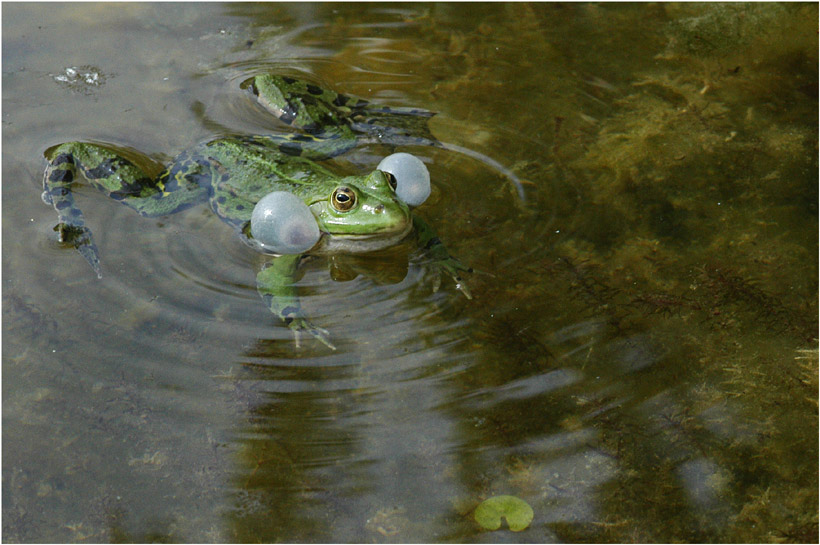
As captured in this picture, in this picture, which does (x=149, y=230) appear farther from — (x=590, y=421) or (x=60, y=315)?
(x=590, y=421)

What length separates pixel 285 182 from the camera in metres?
4.22

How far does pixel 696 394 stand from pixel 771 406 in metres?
0.34

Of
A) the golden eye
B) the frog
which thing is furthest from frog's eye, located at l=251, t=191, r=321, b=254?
the golden eye

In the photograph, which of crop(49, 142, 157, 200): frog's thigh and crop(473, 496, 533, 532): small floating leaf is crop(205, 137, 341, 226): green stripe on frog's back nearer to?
crop(49, 142, 157, 200): frog's thigh

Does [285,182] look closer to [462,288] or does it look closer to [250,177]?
[250,177]

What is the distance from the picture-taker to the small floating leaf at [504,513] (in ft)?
9.46

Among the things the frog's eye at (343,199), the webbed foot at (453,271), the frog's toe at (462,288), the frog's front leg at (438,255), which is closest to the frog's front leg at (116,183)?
the frog's eye at (343,199)

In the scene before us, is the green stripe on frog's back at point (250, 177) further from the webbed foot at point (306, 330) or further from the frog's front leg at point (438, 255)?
the webbed foot at point (306, 330)

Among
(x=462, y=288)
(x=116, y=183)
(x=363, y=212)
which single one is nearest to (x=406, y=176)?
(x=363, y=212)

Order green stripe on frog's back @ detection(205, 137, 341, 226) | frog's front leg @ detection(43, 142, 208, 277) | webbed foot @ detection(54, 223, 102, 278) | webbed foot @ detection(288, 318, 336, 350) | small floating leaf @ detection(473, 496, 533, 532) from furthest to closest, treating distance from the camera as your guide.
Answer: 1. frog's front leg @ detection(43, 142, 208, 277)
2. green stripe on frog's back @ detection(205, 137, 341, 226)
3. webbed foot @ detection(54, 223, 102, 278)
4. webbed foot @ detection(288, 318, 336, 350)
5. small floating leaf @ detection(473, 496, 533, 532)

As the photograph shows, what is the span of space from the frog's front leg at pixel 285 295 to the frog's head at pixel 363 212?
1.12 feet

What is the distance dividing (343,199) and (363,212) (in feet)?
0.46

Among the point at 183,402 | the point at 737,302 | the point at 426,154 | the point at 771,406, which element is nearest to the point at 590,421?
the point at 771,406

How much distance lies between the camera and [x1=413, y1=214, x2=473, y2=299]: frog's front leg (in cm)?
393
